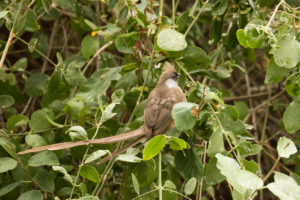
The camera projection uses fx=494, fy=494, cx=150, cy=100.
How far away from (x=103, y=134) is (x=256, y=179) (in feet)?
3.57

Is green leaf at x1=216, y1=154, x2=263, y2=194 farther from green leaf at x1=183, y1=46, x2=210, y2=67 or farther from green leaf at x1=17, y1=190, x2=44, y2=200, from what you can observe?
green leaf at x1=17, y1=190, x2=44, y2=200

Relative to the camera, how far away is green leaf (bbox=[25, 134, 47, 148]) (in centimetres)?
251

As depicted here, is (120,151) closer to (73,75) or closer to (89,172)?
(89,172)

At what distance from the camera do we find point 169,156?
2658mm

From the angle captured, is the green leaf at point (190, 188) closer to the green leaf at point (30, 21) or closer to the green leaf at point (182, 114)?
the green leaf at point (182, 114)

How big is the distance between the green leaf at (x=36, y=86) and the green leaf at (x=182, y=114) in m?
1.38

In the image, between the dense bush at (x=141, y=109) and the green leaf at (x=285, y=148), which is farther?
the dense bush at (x=141, y=109)

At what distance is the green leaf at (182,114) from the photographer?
192cm

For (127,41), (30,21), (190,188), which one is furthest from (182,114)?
(30,21)

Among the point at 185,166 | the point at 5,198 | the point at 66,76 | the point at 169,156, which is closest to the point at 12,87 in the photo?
the point at 66,76

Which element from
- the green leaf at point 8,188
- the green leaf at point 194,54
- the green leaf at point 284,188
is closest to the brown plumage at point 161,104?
the green leaf at point 194,54

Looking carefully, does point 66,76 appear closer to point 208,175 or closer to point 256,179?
point 208,175

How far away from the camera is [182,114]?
1.92 m

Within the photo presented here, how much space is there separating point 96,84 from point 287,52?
44.0 inches
